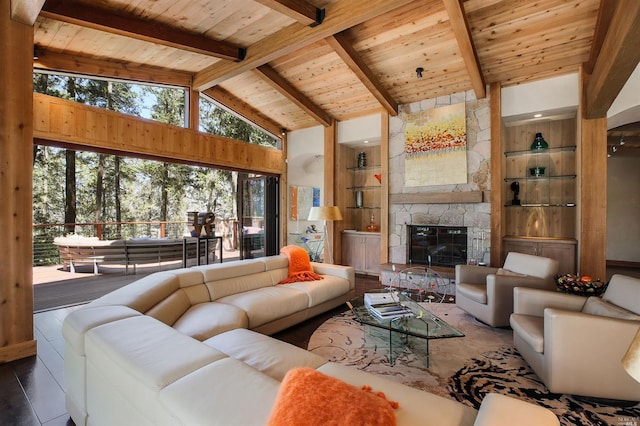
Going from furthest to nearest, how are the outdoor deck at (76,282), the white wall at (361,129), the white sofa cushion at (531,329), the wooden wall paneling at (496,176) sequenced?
the white wall at (361,129)
the wooden wall paneling at (496,176)
the outdoor deck at (76,282)
the white sofa cushion at (531,329)

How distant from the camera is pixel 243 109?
20.7ft

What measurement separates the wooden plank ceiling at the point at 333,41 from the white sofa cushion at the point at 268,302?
292cm

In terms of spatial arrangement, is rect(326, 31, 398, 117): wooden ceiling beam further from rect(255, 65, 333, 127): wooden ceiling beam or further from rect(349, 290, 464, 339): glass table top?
rect(349, 290, 464, 339): glass table top

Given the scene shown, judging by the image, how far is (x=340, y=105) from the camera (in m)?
5.93

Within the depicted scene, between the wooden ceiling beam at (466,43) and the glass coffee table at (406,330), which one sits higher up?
the wooden ceiling beam at (466,43)

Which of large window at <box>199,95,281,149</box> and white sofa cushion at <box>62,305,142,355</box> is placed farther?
large window at <box>199,95,281,149</box>

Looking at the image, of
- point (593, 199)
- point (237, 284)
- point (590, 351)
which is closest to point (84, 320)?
point (237, 284)

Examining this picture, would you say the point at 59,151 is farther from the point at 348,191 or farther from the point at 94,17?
the point at 348,191

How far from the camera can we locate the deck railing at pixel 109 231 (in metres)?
6.08

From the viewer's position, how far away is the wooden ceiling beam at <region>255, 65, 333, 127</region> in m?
5.19

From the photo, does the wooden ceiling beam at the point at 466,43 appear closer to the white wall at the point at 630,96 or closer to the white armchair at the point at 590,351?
the white wall at the point at 630,96

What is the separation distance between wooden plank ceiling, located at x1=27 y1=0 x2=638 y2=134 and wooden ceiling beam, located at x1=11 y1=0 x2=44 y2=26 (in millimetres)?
534

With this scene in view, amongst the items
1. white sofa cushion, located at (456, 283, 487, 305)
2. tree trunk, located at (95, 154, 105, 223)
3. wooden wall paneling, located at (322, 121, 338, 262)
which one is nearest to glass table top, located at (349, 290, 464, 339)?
white sofa cushion, located at (456, 283, 487, 305)

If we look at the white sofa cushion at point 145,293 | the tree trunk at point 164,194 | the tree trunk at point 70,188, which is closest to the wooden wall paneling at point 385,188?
the white sofa cushion at point 145,293
